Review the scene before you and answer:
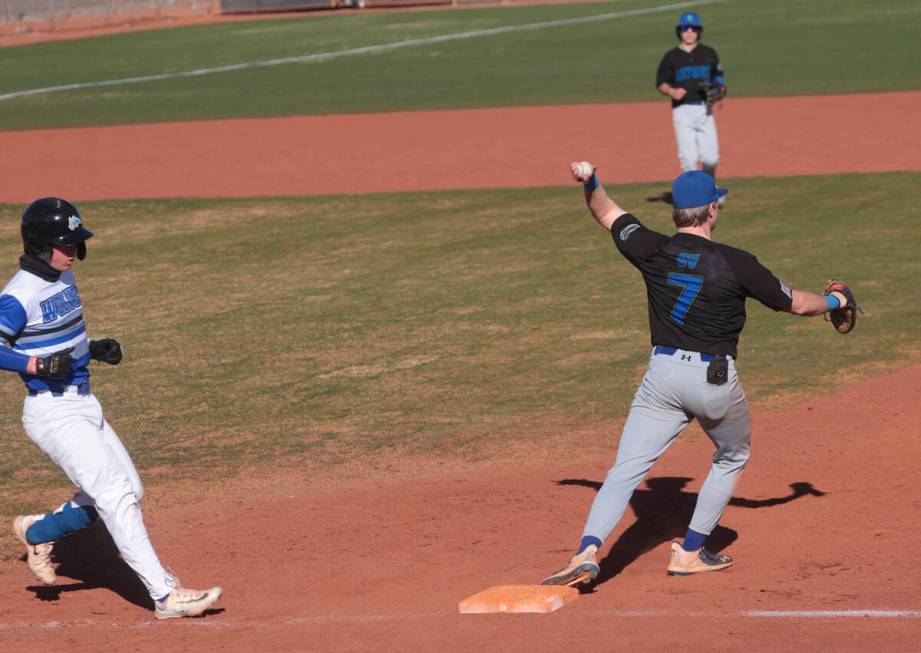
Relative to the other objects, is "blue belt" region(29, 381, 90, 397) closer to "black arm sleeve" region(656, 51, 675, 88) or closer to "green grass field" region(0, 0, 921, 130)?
"black arm sleeve" region(656, 51, 675, 88)

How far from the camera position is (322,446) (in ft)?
32.5

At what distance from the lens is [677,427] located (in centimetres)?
711

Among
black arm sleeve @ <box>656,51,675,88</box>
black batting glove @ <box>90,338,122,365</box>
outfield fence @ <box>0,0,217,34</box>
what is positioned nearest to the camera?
black batting glove @ <box>90,338,122,365</box>

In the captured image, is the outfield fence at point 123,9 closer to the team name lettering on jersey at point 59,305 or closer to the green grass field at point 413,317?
the green grass field at point 413,317

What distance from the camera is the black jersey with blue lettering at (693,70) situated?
1739 cm

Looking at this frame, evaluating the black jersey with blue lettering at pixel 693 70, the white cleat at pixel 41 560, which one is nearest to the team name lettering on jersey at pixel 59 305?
the white cleat at pixel 41 560

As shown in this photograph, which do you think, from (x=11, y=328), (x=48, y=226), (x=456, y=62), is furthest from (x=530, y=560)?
(x=456, y=62)

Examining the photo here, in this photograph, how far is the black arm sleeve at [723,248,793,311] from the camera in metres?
6.87

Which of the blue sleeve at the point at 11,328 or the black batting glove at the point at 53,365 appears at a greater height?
the blue sleeve at the point at 11,328

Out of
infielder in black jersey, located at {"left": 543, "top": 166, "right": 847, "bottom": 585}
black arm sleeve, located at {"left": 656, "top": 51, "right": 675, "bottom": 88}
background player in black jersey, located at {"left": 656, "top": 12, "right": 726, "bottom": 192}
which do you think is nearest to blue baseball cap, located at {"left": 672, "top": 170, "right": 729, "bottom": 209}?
infielder in black jersey, located at {"left": 543, "top": 166, "right": 847, "bottom": 585}

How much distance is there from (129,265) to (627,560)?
10001 millimetres

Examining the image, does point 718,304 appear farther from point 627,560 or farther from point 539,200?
point 539,200

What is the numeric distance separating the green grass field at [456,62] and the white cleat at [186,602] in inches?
895

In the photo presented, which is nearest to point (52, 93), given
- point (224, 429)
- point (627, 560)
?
point (224, 429)
